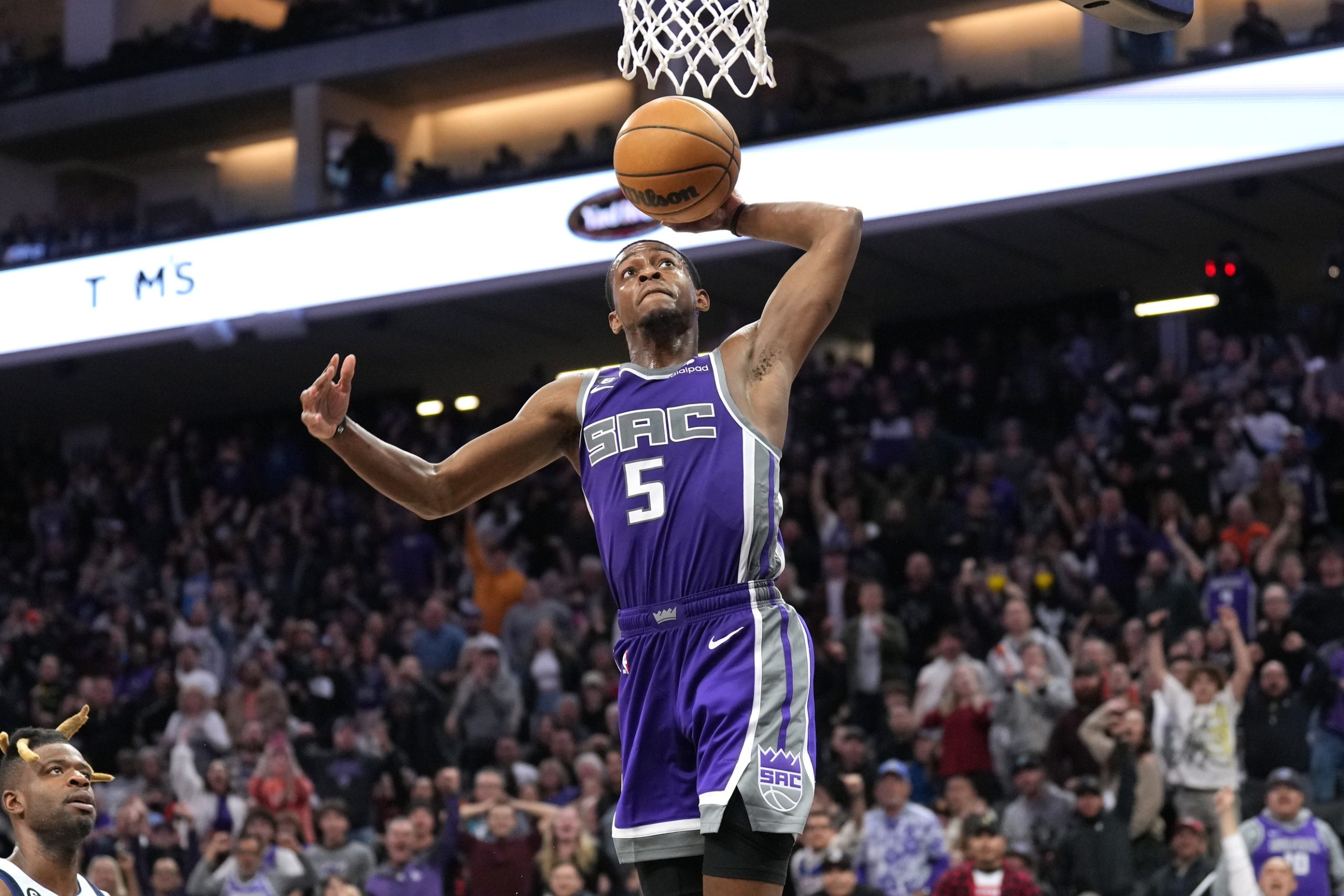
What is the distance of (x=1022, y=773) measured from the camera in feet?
36.2

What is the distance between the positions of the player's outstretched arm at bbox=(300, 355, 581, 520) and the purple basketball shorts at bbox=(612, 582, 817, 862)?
1.71 ft

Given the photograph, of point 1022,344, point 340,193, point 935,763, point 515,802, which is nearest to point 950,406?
point 1022,344

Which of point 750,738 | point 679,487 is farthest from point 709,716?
point 679,487

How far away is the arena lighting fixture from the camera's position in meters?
18.8

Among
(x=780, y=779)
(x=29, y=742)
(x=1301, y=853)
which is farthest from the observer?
(x=1301, y=853)

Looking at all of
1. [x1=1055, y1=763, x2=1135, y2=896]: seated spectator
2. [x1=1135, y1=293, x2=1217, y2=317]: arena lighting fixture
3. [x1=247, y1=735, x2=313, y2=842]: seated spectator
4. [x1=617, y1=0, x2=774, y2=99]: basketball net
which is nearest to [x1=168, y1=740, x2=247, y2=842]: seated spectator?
[x1=247, y1=735, x2=313, y2=842]: seated spectator

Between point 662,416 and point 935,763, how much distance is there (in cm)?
783

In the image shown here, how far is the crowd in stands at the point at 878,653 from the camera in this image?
1083cm

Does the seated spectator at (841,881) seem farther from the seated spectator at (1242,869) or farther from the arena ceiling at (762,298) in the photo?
the arena ceiling at (762,298)

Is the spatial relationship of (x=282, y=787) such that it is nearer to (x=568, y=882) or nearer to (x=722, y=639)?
(x=568, y=882)

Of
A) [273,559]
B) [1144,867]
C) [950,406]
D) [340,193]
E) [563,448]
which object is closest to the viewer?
[563,448]

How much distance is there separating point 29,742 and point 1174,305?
52.7 feet

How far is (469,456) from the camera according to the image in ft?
14.9

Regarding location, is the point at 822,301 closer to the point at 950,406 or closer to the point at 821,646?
the point at 821,646
